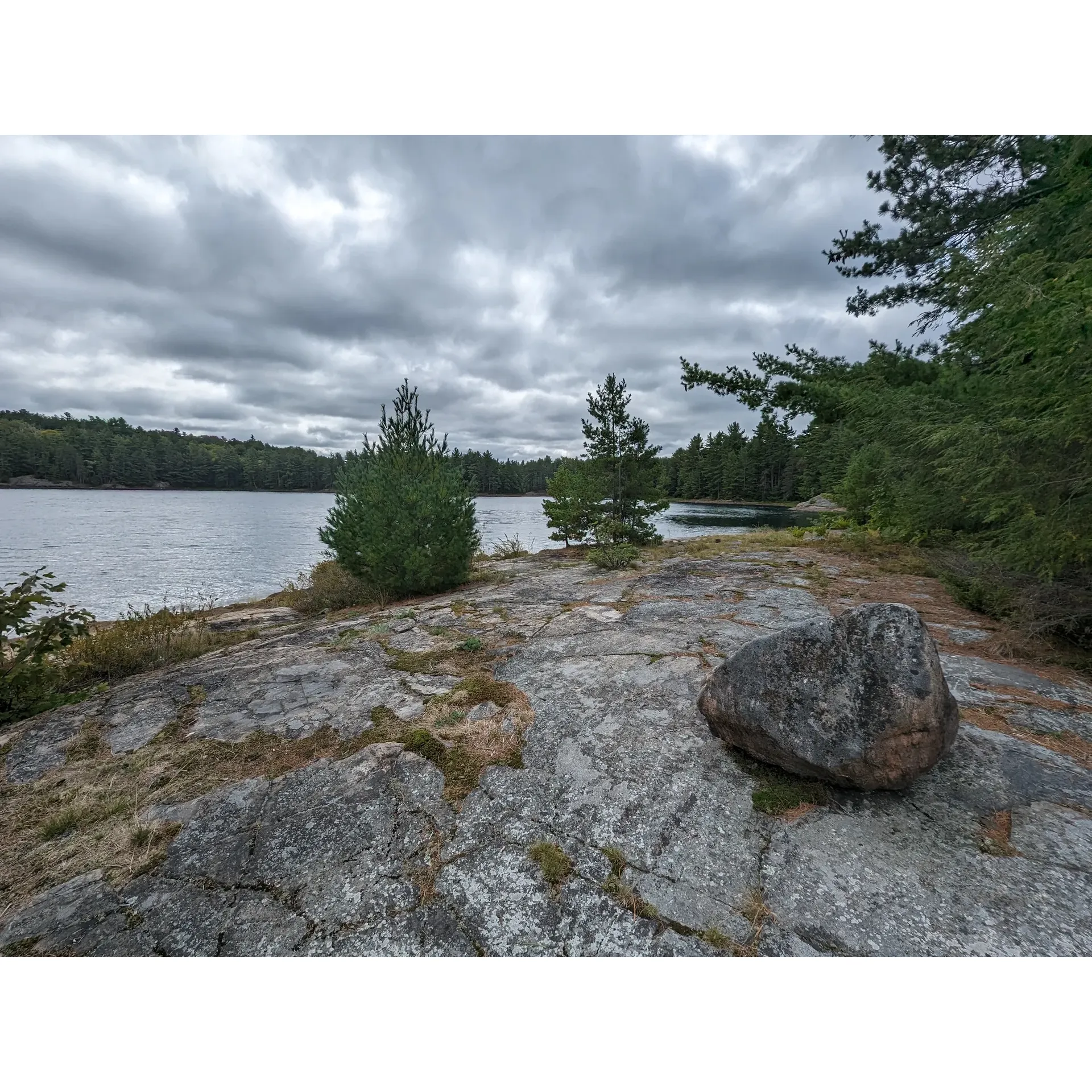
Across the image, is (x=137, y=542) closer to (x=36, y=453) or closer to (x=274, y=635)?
(x=274, y=635)

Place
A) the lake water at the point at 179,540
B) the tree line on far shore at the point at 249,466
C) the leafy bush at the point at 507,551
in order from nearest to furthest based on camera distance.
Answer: the lake water at the point at 179,540, the leafy bush at the point at 507,551, the tree line on far shore at the point at 249,466

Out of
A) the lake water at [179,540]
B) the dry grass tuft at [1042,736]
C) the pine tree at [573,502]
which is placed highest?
the pine tree at [573,502]

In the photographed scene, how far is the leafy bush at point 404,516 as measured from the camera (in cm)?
748

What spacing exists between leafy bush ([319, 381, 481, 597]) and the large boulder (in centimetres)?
595

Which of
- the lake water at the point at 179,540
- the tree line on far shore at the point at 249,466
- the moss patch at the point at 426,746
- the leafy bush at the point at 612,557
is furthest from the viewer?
the tree line on far shore at the point at 249,466

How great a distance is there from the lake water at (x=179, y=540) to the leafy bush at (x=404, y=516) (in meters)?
2.42

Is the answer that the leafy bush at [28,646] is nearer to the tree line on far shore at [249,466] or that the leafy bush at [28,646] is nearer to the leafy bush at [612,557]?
the leafy bush at [612,557]

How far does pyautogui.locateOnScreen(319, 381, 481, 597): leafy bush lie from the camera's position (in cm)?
748

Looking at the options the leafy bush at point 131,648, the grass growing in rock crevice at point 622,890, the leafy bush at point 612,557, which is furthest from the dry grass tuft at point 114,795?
the leafy bush at point 612,557

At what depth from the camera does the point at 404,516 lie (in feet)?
24.5

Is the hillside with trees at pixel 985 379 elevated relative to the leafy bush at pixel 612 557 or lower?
elevated

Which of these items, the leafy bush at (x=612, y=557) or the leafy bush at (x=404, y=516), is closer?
the leafy bush at (x=404, y=516)

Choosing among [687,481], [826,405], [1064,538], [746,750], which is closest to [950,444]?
[1064,538]

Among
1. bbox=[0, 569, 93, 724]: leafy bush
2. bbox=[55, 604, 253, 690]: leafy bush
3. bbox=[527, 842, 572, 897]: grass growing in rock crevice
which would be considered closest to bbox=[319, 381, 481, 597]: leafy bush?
bbox=[55, 604, 253, 690]: leafy bush
